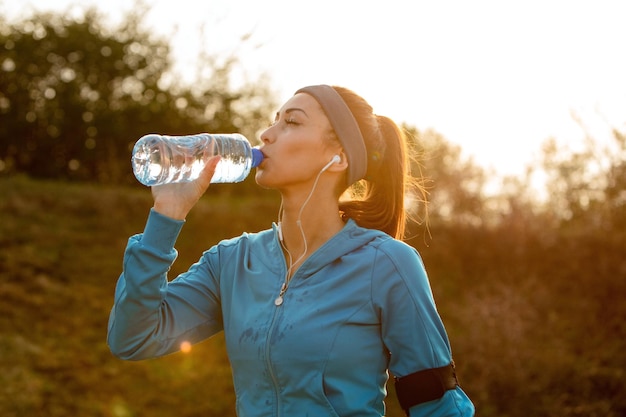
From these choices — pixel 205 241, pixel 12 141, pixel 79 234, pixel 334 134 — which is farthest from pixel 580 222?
pixel 12 141

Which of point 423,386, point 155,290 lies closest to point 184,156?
point 155,290

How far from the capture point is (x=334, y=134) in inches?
109

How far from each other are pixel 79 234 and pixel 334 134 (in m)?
7.42

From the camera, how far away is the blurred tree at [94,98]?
13.9 meters

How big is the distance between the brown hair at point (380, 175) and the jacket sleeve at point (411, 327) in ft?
1.43

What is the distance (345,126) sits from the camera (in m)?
2.76

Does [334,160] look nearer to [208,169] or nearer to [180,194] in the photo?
[208,169]

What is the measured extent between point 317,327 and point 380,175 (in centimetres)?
82

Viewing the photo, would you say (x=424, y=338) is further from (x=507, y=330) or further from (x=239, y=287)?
(x=507, y=330)

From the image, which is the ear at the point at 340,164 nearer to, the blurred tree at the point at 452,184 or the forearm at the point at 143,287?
the forearm at the point at 143,287

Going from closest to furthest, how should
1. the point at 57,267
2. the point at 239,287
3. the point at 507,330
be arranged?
the point at 239,287
the point at 507,330
the point at 57,267

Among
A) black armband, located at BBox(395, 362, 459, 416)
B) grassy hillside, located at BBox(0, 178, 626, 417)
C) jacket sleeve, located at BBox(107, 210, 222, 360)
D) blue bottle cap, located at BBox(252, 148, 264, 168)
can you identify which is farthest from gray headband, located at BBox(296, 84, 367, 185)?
grassy hillside, located at BBox(0, 178, 626, 417)

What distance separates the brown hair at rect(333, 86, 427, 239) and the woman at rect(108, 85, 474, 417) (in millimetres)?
26

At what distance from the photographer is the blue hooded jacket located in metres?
2.32
